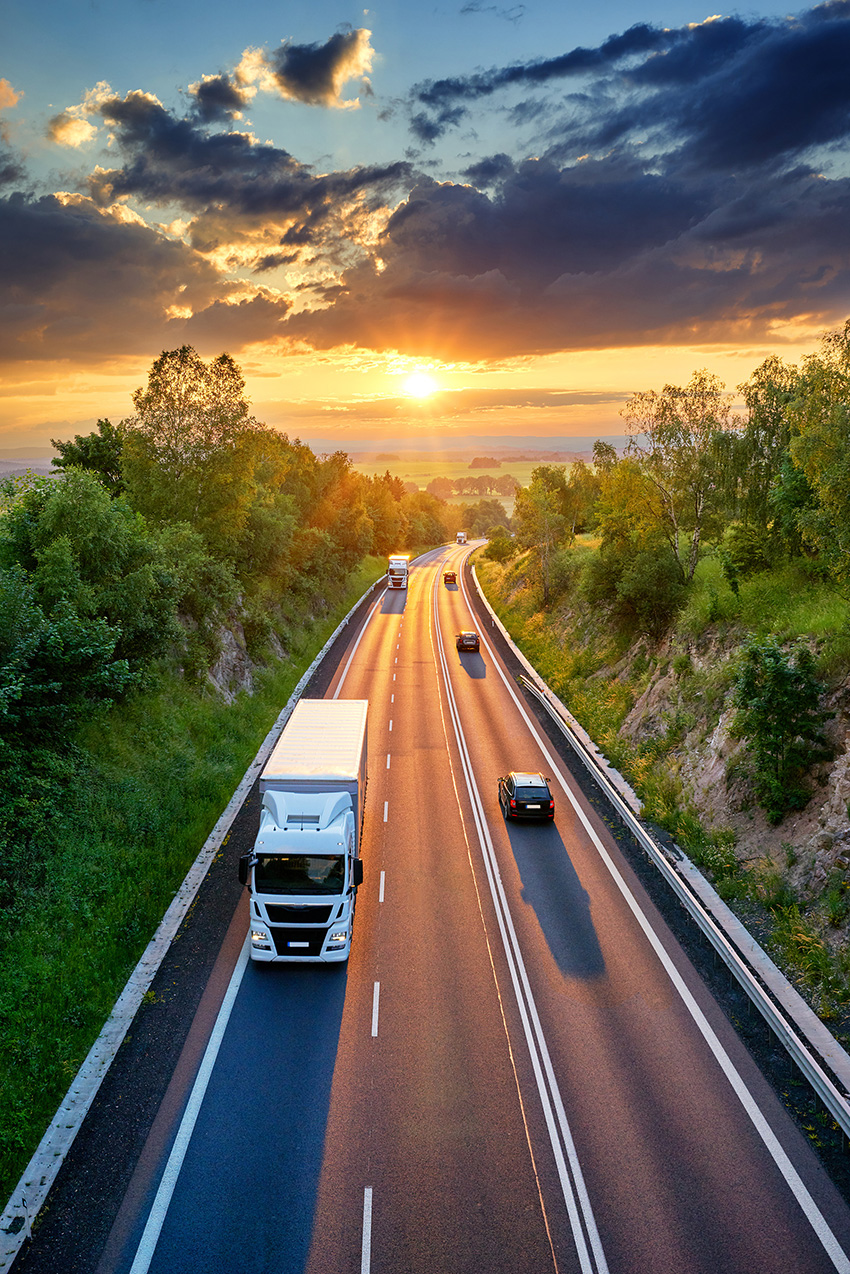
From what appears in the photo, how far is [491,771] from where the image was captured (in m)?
25.4

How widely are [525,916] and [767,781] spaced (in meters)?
7.41

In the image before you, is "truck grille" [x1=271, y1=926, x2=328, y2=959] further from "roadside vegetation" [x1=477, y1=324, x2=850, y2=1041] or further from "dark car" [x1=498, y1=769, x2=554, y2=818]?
"roadside vegetation" [x1=477, y1=324, x2=850, y2=1041]

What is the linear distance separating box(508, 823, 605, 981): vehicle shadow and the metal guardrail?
2.36 metres

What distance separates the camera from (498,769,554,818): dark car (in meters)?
21.0

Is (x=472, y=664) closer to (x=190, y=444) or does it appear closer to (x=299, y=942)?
(x=190, y=444)

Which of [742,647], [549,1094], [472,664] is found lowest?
[472,664]

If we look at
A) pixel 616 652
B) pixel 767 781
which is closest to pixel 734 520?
pixel 616 652

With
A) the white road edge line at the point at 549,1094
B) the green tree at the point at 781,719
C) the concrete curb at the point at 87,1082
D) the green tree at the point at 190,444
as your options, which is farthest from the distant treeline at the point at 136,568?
the green tree at the point at 781,719

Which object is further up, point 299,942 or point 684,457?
point 684,457

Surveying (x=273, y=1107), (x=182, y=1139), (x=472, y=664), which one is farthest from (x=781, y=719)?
(x=472, y=664)

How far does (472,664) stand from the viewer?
42031 millimetres

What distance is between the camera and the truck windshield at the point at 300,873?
45.9ft

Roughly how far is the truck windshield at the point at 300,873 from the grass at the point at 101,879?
3.49 meters

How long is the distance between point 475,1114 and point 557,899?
22.4ft
